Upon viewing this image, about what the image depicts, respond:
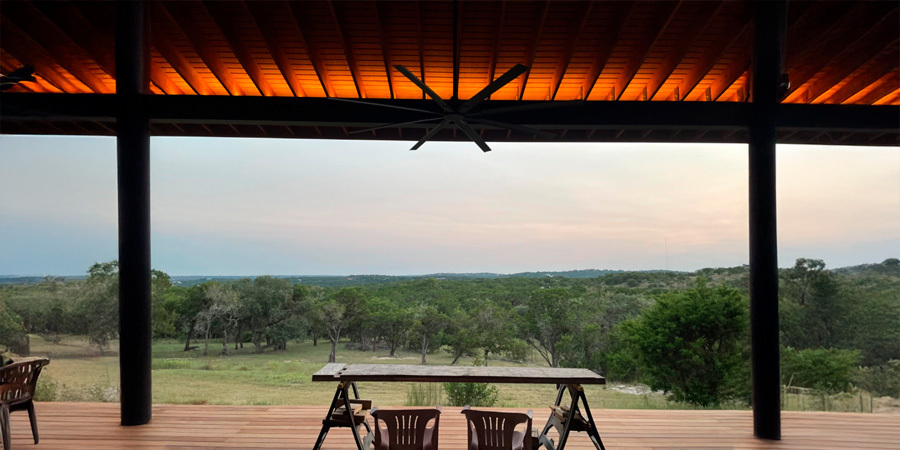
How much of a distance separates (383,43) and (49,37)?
3.35 metres

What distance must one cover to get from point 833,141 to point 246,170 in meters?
15.4

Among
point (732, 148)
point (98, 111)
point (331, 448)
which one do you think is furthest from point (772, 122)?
point (732, 148)

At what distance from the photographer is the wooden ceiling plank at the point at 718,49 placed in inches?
211

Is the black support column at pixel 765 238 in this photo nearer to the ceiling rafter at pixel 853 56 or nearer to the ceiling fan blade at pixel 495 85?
the ceiling rafter at pixel 853 56

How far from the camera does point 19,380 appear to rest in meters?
4.52

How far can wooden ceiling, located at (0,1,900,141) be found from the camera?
5180 millimetres

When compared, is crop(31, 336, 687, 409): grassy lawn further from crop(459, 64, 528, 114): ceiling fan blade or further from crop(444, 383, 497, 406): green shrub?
crop(459, 64, 528, 114): ceiling fan blade

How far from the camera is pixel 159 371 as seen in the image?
1403 centimetres


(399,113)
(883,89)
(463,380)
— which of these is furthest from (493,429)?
(883,89)

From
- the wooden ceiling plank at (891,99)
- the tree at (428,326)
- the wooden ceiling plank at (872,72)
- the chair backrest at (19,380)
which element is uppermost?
the wooden ceiling plank at (872,72)

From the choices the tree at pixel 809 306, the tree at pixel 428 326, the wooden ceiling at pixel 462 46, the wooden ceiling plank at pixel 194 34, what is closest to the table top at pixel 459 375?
the wooden ceiling at pixel 462 46

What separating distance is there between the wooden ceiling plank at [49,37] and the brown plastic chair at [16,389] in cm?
315

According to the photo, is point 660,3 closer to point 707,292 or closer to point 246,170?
point 707,292

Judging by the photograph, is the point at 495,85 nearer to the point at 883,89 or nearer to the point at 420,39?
the point at 420,39
